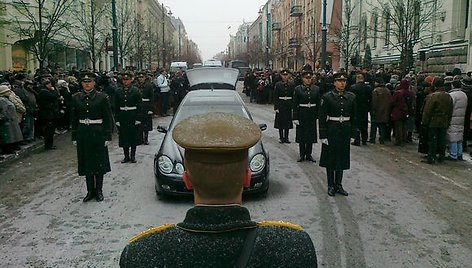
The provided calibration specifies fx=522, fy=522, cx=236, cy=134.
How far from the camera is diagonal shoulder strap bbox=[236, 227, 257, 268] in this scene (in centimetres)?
168

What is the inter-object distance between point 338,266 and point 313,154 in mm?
7052

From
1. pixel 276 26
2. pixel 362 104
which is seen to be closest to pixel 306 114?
pixel 362 104

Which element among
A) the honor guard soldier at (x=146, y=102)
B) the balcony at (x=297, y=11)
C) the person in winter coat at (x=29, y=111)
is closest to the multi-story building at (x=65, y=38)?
the person in winter coat at (x=29, y=111)

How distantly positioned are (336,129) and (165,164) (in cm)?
270

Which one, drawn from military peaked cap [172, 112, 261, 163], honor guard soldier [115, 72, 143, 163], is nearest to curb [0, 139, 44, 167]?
honor guard soldier [115, 72, 143, 163]

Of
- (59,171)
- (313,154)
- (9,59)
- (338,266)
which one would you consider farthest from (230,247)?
(9,59)

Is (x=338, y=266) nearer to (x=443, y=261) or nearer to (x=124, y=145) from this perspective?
(x=443, y=261)

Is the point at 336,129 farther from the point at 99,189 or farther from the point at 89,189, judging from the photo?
the point at 89,189

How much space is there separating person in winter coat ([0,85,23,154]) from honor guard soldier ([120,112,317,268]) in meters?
10.5

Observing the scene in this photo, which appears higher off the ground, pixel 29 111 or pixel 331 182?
pixel 29 111

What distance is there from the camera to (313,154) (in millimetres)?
12188

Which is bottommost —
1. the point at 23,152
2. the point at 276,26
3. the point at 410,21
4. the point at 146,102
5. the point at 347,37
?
the point at 23,152

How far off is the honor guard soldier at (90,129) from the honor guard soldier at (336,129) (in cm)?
338

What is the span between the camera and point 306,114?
37.0ft
